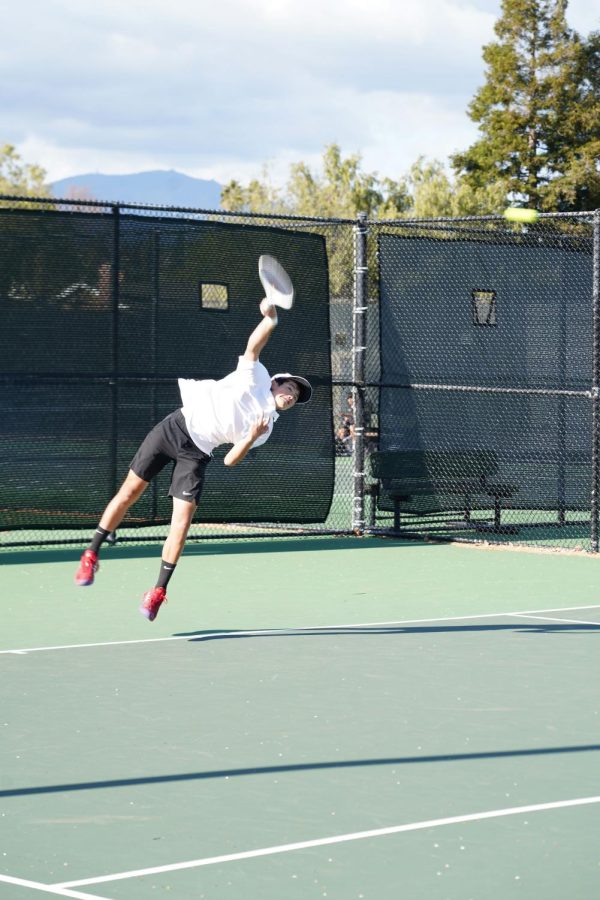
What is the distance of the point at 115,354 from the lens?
13.8m

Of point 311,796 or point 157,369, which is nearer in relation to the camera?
point 311,796

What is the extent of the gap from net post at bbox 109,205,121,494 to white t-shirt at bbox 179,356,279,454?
457cm

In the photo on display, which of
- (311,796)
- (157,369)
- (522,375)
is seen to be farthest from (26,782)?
(522,375)

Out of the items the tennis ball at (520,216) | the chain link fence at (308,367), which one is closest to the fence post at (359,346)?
the chain link fence at (308,367)

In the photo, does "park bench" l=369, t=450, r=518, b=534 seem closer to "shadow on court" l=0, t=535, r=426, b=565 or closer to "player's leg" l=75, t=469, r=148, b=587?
"shadow on court" l=0, t=535, r=426, b=565

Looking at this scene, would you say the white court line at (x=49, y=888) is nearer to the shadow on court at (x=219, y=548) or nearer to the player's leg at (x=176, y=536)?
the player's leg at (x=176, y=536)

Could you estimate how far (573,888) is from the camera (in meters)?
4.58

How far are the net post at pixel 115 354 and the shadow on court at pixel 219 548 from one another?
2.36ft

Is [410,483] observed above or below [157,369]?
below

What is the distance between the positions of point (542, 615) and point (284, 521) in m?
4.82

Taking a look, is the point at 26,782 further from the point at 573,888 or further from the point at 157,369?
the point at 157,369

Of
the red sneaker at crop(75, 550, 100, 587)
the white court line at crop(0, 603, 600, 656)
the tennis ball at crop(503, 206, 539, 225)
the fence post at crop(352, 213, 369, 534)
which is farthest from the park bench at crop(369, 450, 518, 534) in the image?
the red sneaker at crop(75, 550, 100, 587)

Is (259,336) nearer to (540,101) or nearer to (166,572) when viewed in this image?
(166,572)

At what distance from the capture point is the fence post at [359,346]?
15.1m
